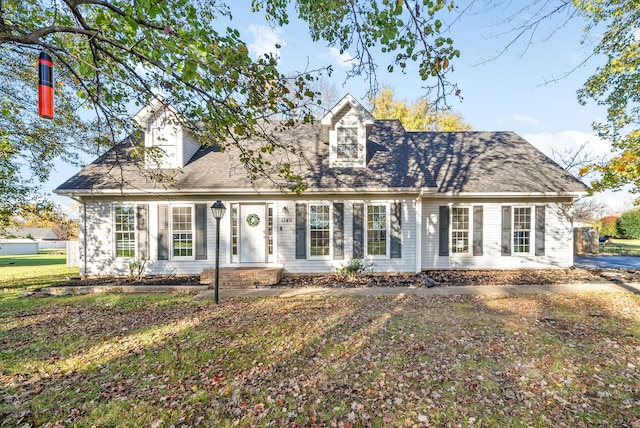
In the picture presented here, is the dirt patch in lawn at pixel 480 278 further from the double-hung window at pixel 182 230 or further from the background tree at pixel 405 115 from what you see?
the background tree at pixel 405 115

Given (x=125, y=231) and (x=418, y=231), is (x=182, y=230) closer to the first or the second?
(x=125, y=231)

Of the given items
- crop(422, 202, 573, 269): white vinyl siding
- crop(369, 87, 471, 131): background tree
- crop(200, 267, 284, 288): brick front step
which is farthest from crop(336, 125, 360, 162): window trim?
crop(369, 87, 471, 131): background tree

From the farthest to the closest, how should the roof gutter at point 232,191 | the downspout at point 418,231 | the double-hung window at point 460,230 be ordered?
the double-hung window at point 460,230 < the downspout at point 418,231 < the roof gutter at point 232,191

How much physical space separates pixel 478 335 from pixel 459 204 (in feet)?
22.3

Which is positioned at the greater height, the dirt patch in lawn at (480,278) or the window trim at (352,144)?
the window trim at (352,144)

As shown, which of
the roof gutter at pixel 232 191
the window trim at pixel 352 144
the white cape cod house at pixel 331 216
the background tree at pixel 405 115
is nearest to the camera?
the roof gutter at pixel 232 191

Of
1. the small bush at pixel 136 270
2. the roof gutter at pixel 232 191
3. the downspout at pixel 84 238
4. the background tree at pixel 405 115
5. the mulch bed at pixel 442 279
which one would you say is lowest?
the mulch bed at pixel 442 279

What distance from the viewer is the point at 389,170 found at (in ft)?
33.9

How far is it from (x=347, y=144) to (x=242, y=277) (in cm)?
615

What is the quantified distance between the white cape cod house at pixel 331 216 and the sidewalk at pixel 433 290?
186 cm

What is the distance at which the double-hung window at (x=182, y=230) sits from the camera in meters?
9.98

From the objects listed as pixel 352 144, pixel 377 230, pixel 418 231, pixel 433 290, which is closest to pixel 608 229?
pixel 418 231

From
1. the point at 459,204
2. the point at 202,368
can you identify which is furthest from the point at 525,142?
Result: the point at 202,368

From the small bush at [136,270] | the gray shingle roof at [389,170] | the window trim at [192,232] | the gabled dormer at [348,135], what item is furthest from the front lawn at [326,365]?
the gabled dormer at [348,135]
